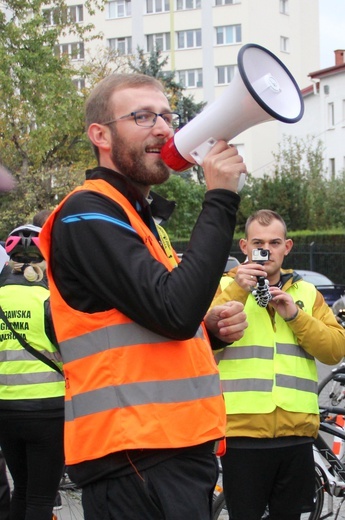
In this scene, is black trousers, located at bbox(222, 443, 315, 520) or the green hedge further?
the green hedge

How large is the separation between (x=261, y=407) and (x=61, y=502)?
2.55m

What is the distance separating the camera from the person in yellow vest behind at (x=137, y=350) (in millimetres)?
2357

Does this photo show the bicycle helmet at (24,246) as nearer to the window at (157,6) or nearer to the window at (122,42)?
the window at (157,6)

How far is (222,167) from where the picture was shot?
2471 millimetres

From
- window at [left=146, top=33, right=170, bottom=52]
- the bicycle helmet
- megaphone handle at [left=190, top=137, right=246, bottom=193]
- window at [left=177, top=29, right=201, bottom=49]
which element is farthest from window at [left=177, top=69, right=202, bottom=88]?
megaphone handle at [left=190, top=137, right=246, bottom=193]

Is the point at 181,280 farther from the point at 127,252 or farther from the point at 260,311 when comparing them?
the point at 260,311

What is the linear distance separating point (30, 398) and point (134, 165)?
2.51 m

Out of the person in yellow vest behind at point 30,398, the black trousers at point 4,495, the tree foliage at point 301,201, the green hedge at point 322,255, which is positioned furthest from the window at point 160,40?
the black trousers at point 4,495

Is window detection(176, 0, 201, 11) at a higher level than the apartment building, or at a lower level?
higher

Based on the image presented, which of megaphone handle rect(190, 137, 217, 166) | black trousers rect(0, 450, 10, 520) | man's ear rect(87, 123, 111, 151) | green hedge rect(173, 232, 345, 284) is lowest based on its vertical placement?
green hedge rect(173, 232, 345, 284)

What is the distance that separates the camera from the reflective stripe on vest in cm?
427

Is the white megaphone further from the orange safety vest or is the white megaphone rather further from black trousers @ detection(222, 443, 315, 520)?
black trousers @ detection(222, 443, 315, 520)

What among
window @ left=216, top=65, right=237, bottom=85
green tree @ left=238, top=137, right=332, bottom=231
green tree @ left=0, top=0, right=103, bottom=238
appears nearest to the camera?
green tree @ left=0, top=0, right=103, bottom=238

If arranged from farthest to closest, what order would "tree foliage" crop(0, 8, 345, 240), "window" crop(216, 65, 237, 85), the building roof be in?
"window" crop(216, 65, 237, 85) < the building roof < "tree foliage" crop(0, 8, 345, 240)
